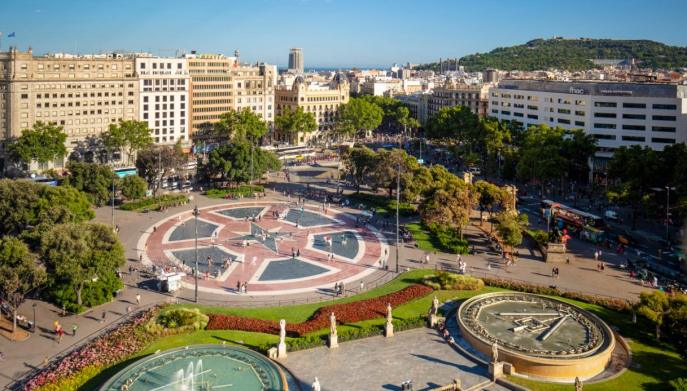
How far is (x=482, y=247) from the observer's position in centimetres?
6875

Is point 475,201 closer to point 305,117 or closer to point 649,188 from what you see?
point 649,188

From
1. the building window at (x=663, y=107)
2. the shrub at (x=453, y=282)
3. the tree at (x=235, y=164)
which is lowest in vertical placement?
the shrub at (x=453, y=282)

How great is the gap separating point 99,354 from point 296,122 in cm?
10383

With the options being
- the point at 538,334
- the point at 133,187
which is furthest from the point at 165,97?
the point at 538,334

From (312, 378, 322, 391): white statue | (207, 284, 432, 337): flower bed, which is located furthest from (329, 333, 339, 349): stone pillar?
(312, 378, 322, 391): white statue

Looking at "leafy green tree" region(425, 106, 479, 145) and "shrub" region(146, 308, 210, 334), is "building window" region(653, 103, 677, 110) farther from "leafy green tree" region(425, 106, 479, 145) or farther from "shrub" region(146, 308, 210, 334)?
"shrub" region(146, 308, 210, 334)

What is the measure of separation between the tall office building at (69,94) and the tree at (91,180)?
98.4 ft

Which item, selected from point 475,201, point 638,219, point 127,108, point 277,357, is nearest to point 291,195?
point 475,201

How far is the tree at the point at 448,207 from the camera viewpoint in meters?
67.4

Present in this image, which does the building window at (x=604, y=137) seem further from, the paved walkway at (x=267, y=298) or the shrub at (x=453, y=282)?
the shrub at (x=453, y=282)

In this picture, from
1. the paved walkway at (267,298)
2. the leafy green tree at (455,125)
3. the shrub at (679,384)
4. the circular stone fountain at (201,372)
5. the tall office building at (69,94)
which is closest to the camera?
the shrub at (679,384)

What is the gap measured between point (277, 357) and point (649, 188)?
59.8m

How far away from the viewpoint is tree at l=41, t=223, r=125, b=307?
4725 cm

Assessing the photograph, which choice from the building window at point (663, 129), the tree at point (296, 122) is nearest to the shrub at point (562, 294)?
the building window at point (663, 129)
